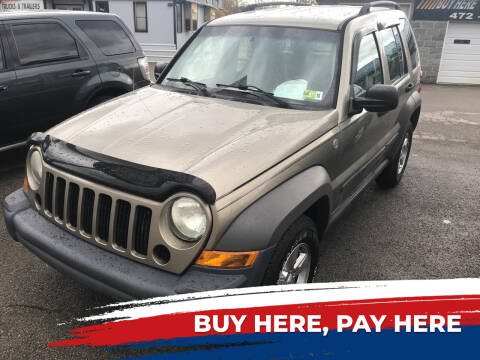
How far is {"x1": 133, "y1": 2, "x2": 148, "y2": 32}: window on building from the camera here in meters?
21.5

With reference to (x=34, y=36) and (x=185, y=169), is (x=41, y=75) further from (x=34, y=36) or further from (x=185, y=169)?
(x=185, y=169)

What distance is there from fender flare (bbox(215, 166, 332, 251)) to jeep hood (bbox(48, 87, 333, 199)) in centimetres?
15

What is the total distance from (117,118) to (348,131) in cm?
163

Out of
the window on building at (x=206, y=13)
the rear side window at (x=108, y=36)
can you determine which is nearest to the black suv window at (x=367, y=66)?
the rear side window at (x=108, y=36)

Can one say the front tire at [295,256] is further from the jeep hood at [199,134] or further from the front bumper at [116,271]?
the jeep hood at [199,134]

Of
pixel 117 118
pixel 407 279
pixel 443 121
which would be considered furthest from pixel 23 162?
pixel 443 121

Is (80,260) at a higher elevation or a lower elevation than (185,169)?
lower

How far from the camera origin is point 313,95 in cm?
304

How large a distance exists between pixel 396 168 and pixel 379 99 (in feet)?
7.06

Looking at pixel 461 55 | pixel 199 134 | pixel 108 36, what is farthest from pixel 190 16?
pixel 199 134

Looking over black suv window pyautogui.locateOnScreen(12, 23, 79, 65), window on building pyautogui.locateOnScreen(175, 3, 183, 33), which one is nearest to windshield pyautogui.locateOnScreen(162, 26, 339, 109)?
black suv window pyautogui.locateOnScreen(12, 23, 79, 65)

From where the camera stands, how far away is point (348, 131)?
3.11 meters

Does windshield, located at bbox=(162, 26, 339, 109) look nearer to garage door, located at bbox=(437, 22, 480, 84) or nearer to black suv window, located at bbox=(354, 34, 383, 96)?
black suv window, located at bbox=(354, 34, 383, 96)

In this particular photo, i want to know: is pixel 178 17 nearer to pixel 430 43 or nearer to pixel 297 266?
pixel 430 43
